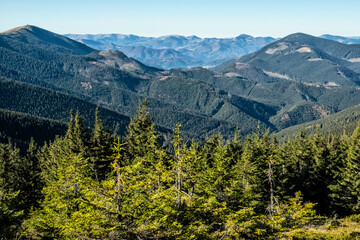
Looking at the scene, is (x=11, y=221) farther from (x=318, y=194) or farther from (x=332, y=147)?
(x=332, y=147)

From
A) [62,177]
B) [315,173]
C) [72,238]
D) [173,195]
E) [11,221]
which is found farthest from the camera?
[315,173]

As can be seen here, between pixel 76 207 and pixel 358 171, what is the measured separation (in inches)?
1723

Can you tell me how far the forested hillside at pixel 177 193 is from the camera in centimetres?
1748

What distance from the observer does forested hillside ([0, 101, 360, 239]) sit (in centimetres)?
1748

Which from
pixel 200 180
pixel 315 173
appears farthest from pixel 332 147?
pixel 200 180

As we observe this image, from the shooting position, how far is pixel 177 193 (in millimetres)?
21203

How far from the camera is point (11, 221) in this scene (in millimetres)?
29297

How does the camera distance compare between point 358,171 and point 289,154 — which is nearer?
point 358,171

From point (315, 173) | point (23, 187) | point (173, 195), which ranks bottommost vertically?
point (23, 187)

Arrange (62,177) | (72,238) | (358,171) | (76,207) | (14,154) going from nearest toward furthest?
(72,238)
(76,207)
(62,177)
(358,171)
(14,154)

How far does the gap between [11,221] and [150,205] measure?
19669 mm

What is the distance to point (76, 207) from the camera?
25.3 meters

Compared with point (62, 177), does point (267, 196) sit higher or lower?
lower

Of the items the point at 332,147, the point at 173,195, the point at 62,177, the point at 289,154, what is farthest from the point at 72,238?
the point at 332,147
